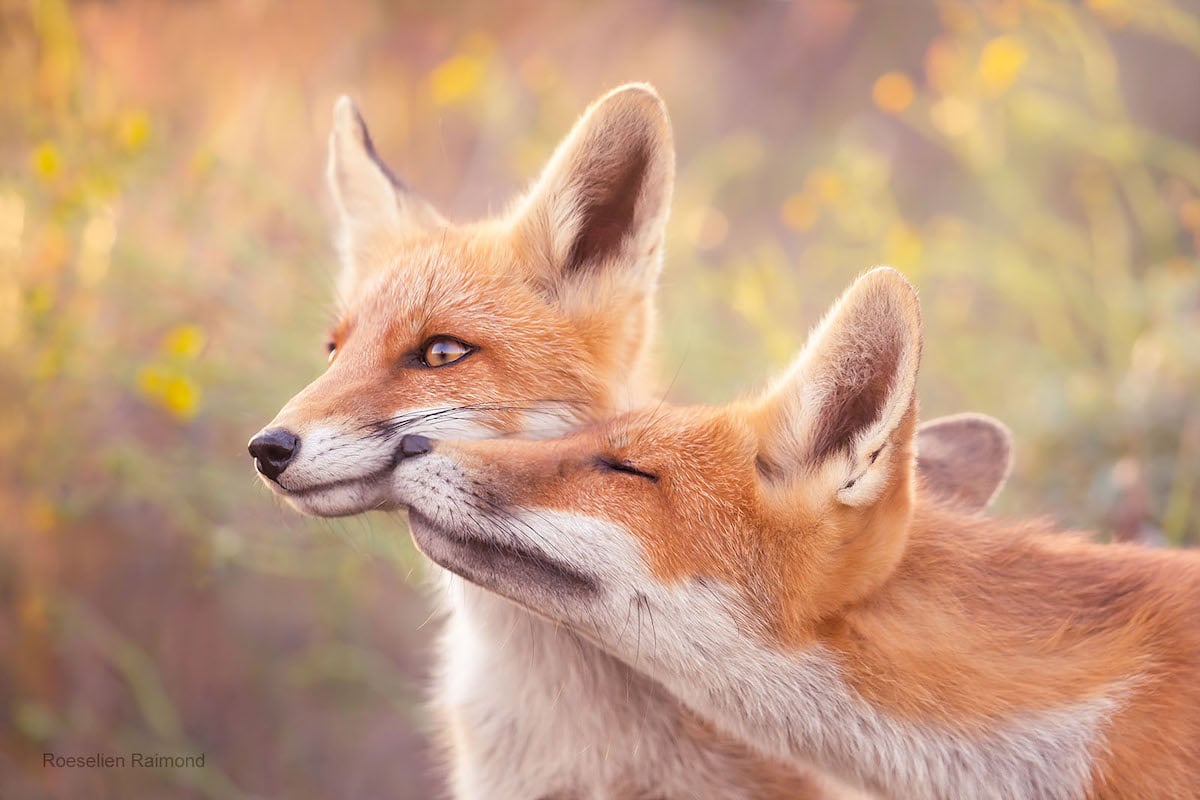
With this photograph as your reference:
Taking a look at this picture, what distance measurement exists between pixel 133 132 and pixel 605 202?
171 cm

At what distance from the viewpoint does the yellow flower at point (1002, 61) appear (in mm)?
3895

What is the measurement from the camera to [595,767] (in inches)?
89.0

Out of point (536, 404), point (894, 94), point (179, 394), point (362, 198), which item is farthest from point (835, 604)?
point (894, 94)

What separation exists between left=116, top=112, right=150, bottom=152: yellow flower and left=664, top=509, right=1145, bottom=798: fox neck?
2458mm

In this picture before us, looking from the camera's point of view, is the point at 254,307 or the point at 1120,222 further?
the point at 1120,222

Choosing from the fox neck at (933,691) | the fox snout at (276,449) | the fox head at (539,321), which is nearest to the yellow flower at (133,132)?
the fox head at (539,321)

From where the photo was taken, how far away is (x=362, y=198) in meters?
2.96

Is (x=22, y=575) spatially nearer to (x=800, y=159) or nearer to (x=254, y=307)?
(x=254, y=307)

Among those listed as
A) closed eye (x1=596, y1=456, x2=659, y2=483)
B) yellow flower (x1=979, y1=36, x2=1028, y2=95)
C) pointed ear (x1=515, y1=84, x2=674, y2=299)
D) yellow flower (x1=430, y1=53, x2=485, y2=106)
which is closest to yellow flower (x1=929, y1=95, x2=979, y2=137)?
yellow flower (x1=979, y1=36, x2=1028, y2=95)

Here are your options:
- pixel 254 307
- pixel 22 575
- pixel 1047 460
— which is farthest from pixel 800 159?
pixel 22 575

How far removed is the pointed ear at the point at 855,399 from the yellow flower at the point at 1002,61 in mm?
2441

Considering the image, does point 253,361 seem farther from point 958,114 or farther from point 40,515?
point 958,114

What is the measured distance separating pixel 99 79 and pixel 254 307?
3.42ft

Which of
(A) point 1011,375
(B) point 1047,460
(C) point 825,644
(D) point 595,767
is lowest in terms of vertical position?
(D) point 595,767
